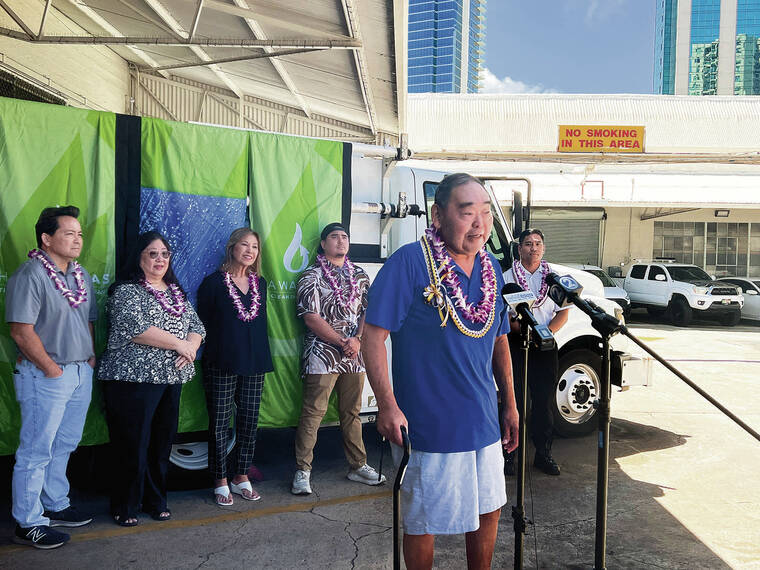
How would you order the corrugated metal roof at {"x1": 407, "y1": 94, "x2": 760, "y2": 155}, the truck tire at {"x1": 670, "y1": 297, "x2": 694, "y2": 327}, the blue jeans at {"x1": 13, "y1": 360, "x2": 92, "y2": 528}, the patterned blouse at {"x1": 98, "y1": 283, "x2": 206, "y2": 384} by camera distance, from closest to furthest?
the blue jeans at {"x1": 13, "y1": 360, "x2": 92, "y2": 528}, the patterned blouse at {"x1": 98, "y1": 283, "x2": 206, "y2": 384}, the truck tire at {"x1": 670, "y1": 297, "x2": 694, "y2": 327}, the corrugated metal roof at {"x1": 407, "y1": 94, "x2": 760, "y2": 155}

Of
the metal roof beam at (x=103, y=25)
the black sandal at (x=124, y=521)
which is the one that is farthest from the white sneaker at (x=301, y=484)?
the metal roof beam at (x=103, y=25)

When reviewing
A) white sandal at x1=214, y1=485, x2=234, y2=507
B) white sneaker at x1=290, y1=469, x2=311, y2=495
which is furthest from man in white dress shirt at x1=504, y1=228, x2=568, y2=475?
white sandal at x1=214, y1=485, x2=234, y2=507

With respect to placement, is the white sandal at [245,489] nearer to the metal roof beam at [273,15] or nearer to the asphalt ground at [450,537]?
the asphalt ground at [450,537]

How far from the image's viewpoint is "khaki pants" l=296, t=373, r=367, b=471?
490 cm

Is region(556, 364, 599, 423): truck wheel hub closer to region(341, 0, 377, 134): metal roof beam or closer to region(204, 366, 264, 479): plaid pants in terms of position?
region(204, 366, 264, 479): plaid pants

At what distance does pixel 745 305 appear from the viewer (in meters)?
18.7

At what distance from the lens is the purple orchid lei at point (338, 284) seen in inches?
194

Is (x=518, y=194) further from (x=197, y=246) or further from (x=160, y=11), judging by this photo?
(x=160, y=11)

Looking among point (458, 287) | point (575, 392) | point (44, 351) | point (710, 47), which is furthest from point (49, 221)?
point (710, 47)

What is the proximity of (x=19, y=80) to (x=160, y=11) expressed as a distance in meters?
2.37

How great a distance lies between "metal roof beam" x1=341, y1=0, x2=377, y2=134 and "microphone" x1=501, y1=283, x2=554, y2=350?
19.1 ft

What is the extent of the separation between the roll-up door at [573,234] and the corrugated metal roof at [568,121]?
2.67 m

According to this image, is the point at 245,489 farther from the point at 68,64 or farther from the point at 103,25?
the point at 103,25

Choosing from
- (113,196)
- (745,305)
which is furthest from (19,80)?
(745,305)
